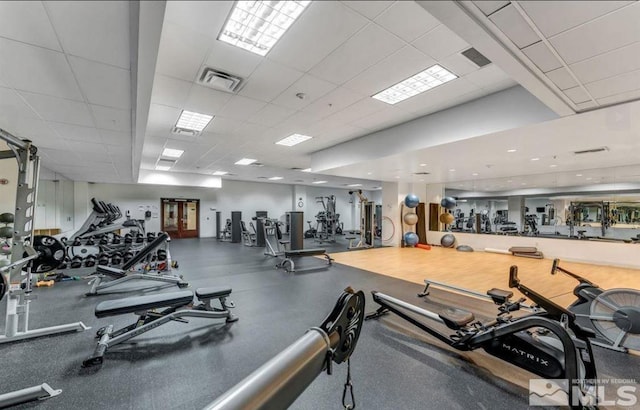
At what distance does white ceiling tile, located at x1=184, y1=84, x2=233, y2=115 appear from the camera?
345cm

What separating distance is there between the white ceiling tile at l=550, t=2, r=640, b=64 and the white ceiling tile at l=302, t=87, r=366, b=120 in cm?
204

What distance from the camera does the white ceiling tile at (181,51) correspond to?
2336 millimetres

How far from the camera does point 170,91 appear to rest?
136 inches

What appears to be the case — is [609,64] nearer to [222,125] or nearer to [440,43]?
[440,43]

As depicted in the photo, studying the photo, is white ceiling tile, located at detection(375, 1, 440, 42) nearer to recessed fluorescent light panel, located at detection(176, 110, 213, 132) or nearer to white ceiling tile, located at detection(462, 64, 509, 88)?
white ceiling tile, located at detection(462, 64, 509, 88)

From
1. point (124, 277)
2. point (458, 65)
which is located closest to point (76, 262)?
point (124, 277)

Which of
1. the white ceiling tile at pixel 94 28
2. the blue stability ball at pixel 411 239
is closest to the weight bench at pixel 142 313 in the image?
the white ceiling tile at pixel 94 28

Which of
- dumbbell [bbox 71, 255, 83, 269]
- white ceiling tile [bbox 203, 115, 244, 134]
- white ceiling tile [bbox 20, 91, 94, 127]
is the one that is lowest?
dumbbell [bbox 71, 255, 83, 269]

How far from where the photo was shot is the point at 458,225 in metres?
12.8

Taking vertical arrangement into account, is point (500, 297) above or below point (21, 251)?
below

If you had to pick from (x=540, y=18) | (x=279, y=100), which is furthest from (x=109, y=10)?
(x=540, y=18)

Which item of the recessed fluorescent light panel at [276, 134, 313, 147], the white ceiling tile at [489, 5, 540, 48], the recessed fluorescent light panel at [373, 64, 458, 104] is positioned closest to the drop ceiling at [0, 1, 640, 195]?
the white ceiling tile at [489, 5, 540, 48]

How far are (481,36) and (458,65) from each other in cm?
101

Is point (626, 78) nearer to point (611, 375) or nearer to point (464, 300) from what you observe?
point (611, 375)
